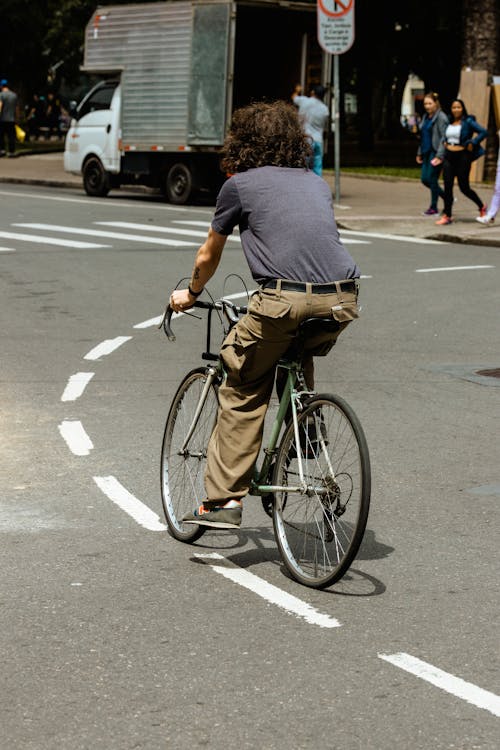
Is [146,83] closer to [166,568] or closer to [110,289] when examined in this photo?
[110,289]

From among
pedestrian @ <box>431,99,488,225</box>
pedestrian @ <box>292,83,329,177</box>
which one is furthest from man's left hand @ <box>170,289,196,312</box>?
pedestrian @ <box>292,83,329,177</box>

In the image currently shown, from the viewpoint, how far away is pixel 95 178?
88.2 ft

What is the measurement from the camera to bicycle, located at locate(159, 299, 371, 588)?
5.06 metres

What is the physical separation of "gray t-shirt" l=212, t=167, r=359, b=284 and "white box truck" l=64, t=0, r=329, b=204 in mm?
19280

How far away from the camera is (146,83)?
25578mm

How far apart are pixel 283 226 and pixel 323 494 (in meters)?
0.98

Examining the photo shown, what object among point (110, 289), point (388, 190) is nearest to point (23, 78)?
point (388, 190)

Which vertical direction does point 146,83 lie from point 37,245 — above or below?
above

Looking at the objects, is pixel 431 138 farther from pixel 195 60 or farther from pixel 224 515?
pixel 224 515

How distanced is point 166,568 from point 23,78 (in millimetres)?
54512

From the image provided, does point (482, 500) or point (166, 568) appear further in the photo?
point (482, 500)

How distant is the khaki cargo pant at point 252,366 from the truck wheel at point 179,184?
65.9 feet

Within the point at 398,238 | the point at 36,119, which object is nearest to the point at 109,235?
the point at 398,238

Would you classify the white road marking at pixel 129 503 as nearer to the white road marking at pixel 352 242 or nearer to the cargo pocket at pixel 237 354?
the cargo pocket at pixel 237 354
